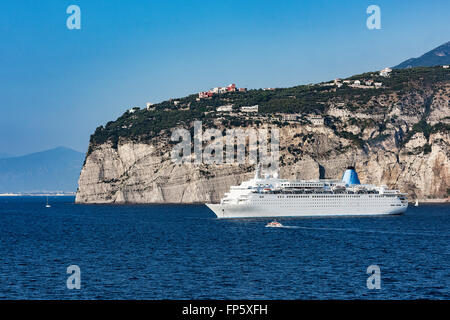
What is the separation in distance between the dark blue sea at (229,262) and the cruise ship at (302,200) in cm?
1495

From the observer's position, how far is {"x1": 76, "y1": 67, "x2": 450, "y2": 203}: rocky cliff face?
13338 centimetres

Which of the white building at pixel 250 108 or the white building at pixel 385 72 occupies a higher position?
the white building at pixel 385 72

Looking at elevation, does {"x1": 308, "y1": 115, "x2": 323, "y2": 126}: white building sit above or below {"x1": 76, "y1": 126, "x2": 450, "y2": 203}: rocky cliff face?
above

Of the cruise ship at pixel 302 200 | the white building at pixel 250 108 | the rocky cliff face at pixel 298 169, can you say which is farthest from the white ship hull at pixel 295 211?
the white building at pixel 250 108

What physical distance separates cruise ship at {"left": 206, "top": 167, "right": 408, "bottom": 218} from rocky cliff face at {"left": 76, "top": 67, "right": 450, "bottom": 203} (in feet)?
119

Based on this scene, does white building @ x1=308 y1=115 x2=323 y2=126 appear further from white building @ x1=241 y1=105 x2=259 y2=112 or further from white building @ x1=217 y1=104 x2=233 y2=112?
white building @ x1=217 y1=104 x2=233 y2=112

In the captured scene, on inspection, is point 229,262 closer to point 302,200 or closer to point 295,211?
point 295,211

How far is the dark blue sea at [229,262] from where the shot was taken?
1139 inches

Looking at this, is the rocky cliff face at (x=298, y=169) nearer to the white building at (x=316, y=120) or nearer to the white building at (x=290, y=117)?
the white building at (x=316, y=120)

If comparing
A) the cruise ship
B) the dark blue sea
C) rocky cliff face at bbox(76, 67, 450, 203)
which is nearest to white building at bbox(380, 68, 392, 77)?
rocky cliff face at bbox(76, 67, 450, 203)

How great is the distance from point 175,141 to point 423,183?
56.3 m

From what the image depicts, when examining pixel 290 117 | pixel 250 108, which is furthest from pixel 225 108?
pixel 290 117
